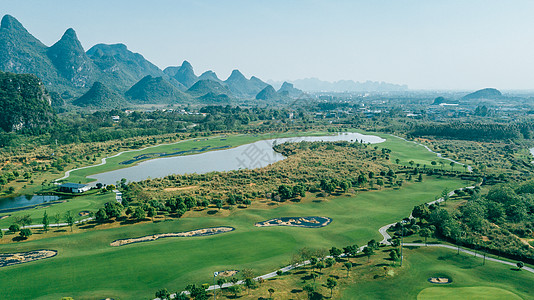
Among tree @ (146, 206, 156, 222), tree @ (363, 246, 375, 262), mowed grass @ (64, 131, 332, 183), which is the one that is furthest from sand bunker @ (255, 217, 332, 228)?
mowed grass @ (64, 131, 332, 183)

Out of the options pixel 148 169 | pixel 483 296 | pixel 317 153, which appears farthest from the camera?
pixel 317 153

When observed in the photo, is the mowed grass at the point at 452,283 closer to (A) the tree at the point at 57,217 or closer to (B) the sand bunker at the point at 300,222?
(B) the sand bunker at the point at 300,222

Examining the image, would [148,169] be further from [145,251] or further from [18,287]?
[18,287]

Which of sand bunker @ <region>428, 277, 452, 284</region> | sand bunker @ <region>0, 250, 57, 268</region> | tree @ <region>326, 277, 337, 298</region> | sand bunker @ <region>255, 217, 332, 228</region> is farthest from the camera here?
sand bunker @ <region>255, 217, 332, 228</region>

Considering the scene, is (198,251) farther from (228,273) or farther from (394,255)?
(394,255)

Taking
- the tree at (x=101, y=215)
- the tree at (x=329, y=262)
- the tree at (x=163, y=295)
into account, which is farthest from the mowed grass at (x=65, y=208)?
the tree at (x=329, y=262)

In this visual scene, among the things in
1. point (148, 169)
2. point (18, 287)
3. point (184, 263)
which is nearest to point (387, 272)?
point (184, 263)

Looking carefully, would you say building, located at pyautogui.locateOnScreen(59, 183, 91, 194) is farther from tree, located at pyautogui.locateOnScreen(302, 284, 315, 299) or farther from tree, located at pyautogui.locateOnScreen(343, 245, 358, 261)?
tree, located at pyautogui.locateOnScreen(343, 245, 358, 261)
